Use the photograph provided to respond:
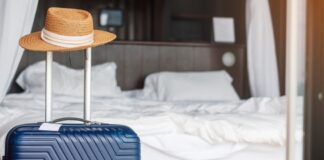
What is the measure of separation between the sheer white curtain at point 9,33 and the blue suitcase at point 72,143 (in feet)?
2.07

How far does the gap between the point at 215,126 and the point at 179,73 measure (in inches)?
70.2

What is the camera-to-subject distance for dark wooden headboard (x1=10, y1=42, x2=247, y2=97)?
13.1 ft

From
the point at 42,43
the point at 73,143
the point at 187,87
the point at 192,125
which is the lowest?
the point at 187,87

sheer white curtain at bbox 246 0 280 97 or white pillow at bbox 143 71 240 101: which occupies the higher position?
sheer white curtain at bbox 246 0 280 97

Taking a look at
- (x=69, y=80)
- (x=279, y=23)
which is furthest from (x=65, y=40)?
(x=279, y=23)

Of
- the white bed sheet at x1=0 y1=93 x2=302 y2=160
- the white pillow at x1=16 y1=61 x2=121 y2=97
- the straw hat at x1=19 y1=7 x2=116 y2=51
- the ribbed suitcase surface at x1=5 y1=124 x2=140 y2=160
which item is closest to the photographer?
the ribbed suitcase surface at x1=5 y1=124 x2=140 y2=160

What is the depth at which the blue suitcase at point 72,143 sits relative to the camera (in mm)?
1690

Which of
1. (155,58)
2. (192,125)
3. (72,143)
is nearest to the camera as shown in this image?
(72,143)

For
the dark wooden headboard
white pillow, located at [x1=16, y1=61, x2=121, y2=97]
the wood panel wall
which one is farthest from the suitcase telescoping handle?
the wood panel wall

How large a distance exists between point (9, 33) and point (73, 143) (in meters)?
0.86

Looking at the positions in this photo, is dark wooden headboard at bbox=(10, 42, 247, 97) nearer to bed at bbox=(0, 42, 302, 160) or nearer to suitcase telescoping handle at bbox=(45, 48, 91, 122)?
bed at bbox=(0, 42, 302, 160)

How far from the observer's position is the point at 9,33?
2.31 meters

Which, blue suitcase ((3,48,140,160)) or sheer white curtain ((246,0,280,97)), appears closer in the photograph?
blue suitcase ((3,48,140,160))

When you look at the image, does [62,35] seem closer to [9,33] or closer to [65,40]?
[65,40]
